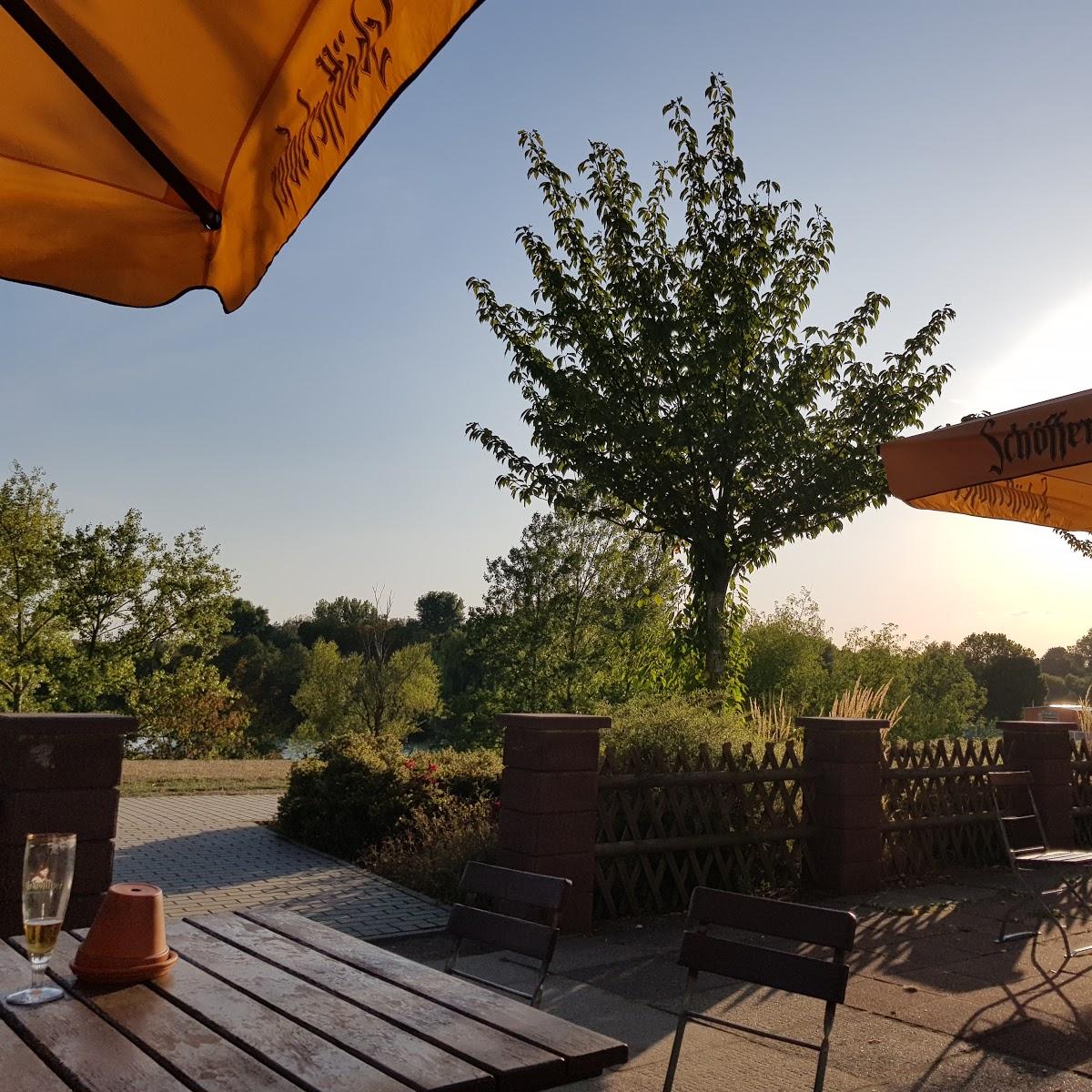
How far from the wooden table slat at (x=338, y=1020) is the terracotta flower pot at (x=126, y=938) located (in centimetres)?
17

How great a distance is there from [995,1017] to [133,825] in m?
9.18

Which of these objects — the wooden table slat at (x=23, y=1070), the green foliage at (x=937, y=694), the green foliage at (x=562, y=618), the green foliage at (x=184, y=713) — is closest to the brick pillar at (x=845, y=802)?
the wooden table slat at (x=23, y=1070)

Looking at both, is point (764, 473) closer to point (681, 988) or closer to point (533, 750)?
point (533, 750)

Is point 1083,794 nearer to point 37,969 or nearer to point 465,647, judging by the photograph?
point 37,969

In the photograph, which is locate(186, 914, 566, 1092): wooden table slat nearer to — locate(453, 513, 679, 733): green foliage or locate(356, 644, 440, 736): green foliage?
locate(453, 513, 679, 733): green foliage

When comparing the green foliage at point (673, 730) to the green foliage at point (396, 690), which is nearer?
the green foliage at point (673, 730)

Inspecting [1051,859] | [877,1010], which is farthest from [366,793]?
[1051,859]

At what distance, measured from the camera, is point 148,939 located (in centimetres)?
257

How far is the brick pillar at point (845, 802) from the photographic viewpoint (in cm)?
797

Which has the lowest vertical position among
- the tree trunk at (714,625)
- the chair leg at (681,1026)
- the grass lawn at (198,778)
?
the grass lawn at (198,778)

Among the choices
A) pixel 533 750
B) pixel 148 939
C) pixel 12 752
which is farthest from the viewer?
pixel 533 750

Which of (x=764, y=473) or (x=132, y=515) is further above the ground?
(x=132, y=515)

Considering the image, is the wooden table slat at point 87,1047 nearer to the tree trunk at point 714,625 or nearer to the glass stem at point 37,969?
the glass stem at point 37,969

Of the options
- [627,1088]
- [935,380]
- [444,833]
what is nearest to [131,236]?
[627,1088]
